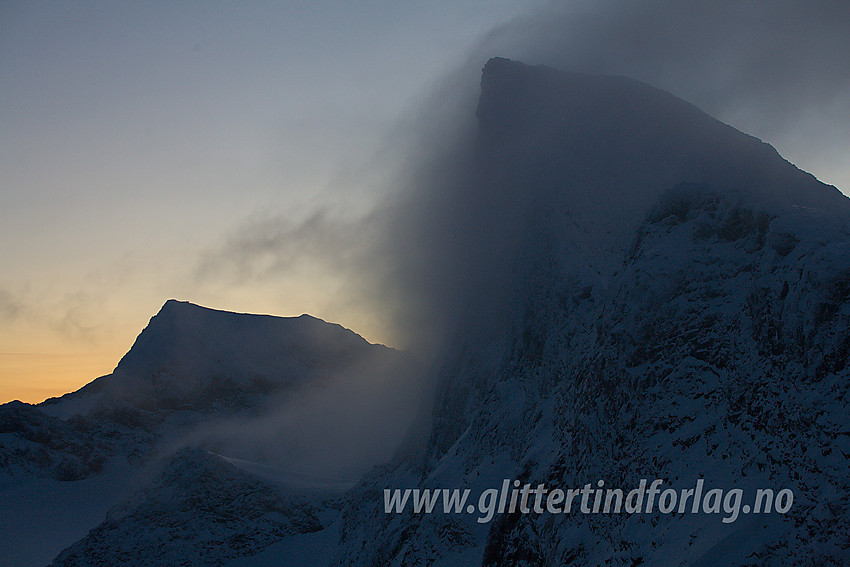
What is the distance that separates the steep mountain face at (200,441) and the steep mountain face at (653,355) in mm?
25160

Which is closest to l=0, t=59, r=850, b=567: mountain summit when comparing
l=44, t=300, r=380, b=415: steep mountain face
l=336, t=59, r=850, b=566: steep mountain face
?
l=336, t=59, r=850, b=566: steep mountain face

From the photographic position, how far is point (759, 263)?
71.4 ft

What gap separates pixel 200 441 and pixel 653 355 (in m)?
118

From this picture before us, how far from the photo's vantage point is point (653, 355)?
2309 cm

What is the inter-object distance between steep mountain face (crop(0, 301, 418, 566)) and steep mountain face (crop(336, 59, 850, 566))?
2516cm

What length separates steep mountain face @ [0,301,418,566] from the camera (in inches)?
2542

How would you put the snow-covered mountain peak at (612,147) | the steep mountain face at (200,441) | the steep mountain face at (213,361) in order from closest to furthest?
the snow-covered mountain peak at (612,147), the steep mountain face at (200,441), the steep mountain face at (213,361)

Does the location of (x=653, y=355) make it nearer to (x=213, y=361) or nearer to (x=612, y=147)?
(x=612, y=147)

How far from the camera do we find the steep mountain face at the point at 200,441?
64562mm

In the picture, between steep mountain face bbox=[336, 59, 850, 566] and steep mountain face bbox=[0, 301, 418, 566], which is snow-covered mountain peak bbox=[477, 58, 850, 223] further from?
steep mountain face bbox=[0, 301, 418, 566]

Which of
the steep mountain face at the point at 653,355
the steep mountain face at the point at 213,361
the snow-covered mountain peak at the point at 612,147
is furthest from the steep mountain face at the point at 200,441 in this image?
the snow-covered mountain peak at the point at 612,147

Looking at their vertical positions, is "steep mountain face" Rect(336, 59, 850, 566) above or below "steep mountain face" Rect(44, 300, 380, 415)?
below

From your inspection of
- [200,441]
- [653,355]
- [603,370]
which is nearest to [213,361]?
[200,441]

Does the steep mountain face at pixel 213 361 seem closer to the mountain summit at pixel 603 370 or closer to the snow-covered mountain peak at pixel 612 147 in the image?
the mountain summit at pixel 603 370
